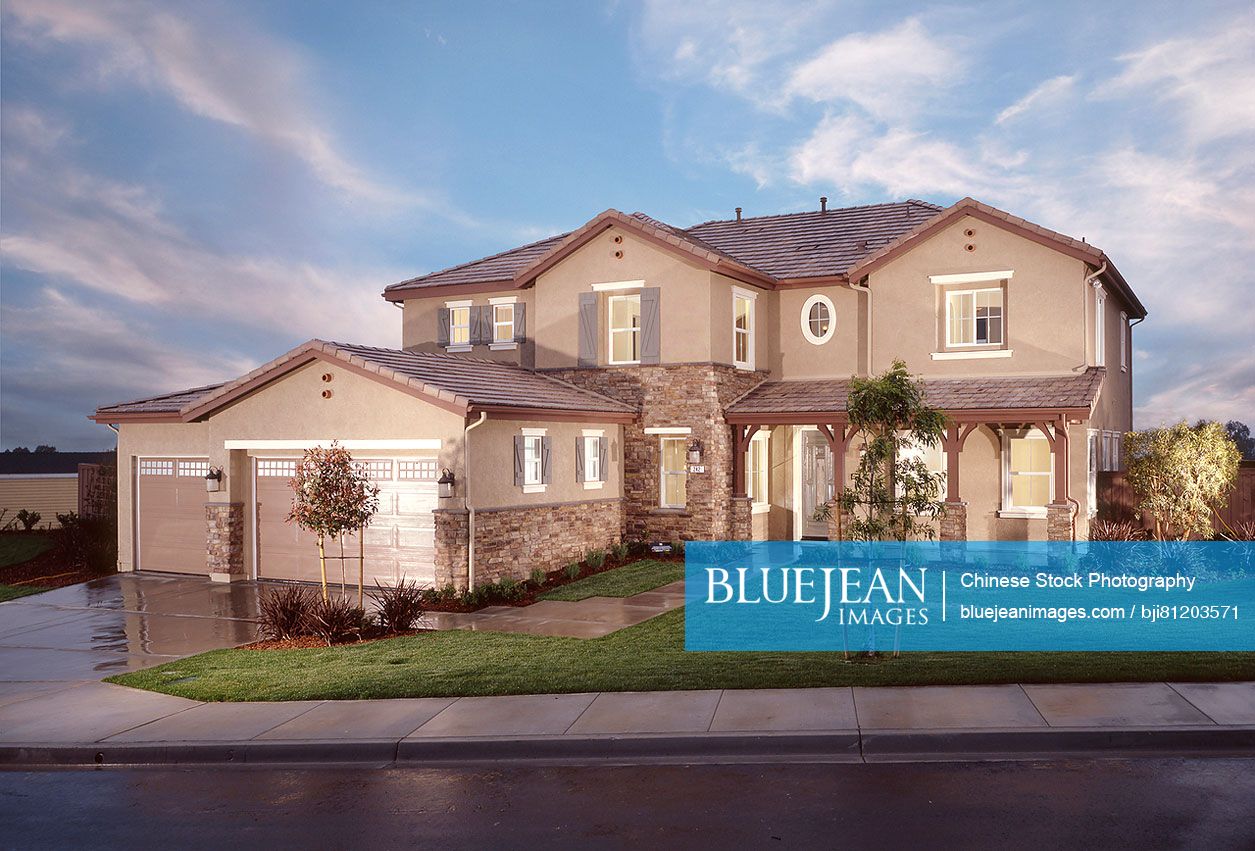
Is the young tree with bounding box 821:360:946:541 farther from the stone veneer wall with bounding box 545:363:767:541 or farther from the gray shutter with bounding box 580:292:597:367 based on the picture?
the gray shutter with bounding box 580:292:597:367

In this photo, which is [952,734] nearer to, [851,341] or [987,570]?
[987,570]

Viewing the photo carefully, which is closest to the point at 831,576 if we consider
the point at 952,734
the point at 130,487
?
the point at 952,734

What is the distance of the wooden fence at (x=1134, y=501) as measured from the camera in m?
19.2

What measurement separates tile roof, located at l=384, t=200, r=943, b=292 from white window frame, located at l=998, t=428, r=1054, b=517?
4.92m

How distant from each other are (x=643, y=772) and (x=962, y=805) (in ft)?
7.89

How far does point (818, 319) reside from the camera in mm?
22703

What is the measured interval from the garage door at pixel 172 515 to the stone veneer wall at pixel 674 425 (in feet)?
26.3

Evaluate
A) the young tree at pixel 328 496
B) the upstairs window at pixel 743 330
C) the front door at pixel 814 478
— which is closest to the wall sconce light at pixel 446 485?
the young tree at pixel 328 496

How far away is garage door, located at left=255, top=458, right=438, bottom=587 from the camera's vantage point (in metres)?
17.8

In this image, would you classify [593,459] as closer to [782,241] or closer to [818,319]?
[818,319]

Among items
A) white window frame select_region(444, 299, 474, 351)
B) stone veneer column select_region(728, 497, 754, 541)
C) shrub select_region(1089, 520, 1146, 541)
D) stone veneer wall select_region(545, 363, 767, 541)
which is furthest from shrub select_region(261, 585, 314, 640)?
shrub select_region(1089, 520, 1146, 541)

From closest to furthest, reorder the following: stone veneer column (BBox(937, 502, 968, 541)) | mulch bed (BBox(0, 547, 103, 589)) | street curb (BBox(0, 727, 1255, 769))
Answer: street curb (BBox(0, 727, 1255, 769)) → stone veneer column (BBox(937, 502, 968, 541)) → mulch bed (BBox(0, 547, 103, 589))

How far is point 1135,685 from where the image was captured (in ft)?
31.9

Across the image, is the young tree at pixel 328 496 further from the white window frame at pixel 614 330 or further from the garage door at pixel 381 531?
the white window frame at pixel 614 330
